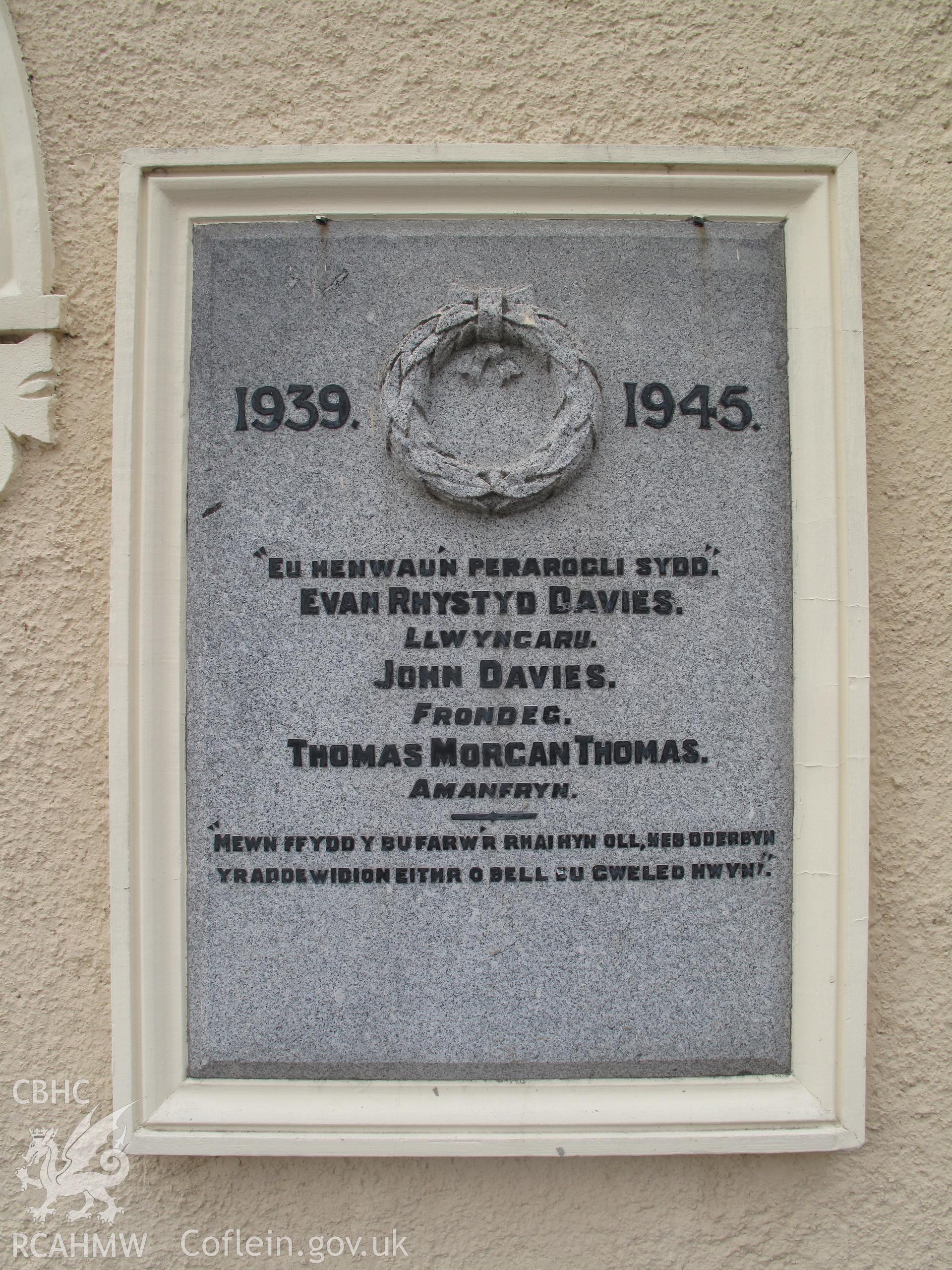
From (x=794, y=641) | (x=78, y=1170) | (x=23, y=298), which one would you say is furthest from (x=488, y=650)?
(x=78, y=1170)

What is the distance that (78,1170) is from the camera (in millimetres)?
1901

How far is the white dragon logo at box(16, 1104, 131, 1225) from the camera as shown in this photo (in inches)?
74.3

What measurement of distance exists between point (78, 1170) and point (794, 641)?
2.30 m

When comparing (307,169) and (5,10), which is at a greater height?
(5,10)

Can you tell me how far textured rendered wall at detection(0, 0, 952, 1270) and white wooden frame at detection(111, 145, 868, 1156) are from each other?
139 millimetres

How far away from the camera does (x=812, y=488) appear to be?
192 cm

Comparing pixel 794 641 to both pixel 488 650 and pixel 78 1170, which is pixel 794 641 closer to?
pixel 488 650

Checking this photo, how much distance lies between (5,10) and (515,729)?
2.32m

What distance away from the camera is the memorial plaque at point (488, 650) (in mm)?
1911

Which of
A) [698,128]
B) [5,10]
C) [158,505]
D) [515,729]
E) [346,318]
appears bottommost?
[515,729]

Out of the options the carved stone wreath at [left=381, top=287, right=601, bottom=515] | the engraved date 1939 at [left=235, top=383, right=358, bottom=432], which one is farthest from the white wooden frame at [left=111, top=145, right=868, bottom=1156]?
the carved stone wreath at [left=381, top=287, right=601, bottom=515]

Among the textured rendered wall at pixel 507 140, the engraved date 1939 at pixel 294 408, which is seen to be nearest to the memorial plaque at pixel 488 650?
the engraved date 1939 at pixel 294 408

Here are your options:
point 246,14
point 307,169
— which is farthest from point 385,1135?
point 246,14

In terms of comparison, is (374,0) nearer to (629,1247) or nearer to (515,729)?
(515,729)
